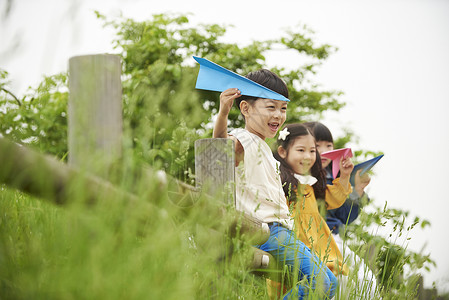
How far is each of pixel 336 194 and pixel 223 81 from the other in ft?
6.18

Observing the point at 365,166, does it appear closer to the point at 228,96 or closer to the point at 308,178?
the point at 308,178

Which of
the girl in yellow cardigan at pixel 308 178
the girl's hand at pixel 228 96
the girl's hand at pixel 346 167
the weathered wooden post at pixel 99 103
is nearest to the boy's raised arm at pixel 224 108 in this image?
the girl's hand at pixel 228 96

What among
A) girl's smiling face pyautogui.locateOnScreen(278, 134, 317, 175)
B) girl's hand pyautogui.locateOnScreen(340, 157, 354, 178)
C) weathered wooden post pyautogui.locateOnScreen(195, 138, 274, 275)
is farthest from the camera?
girl's hand pyautogui.locateOnScreen(340, 157, 354, 178)

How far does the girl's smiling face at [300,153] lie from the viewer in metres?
3.44

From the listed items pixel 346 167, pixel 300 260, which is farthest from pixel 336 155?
pixel 300 260

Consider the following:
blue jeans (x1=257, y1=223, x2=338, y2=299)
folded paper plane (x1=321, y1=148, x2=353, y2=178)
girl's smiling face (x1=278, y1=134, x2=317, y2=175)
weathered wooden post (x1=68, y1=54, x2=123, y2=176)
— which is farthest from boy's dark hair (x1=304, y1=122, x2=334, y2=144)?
weathered wooden post (x1=68, y1=54, x2=123, y2=176)

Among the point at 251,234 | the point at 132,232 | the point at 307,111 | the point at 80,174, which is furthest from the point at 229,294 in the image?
the point at 307,111

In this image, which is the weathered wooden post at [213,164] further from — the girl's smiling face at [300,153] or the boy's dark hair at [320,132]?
the boy's dark hair at [320,132]

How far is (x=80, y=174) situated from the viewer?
1.12 meters

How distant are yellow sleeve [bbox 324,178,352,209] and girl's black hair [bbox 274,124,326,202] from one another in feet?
0.29

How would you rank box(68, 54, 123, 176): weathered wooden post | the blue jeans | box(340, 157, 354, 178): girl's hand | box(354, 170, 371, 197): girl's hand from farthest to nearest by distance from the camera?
1. box(354, 170, 371, 197): girl's hand
2. box(340, 157, 354, 178): girl's hand
3. the blue jeans
4. box(68, 54, 123, 176): weathered wooden post

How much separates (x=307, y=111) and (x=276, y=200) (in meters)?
3.66

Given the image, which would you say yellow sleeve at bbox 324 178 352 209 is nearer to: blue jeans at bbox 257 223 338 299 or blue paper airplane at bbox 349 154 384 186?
blue paper airplane at bbox 349 154 384 186

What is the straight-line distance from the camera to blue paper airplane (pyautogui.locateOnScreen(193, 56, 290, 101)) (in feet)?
7.88
